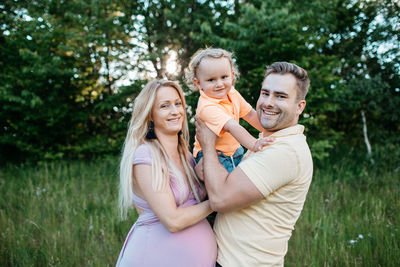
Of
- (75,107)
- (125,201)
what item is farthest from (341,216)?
(75,107)

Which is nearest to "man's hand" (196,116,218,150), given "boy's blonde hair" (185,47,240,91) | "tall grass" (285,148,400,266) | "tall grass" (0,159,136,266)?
"boy's blonde hair" (185,47,240,91)

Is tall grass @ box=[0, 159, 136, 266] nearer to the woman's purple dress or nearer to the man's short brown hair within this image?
the woman's purple dress

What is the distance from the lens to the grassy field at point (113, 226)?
334cm

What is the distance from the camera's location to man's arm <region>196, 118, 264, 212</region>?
183 centimetres

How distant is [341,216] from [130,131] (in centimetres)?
325

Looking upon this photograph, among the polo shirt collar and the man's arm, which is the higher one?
the polo shirt collar

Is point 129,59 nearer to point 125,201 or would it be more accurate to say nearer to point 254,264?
point 125,201

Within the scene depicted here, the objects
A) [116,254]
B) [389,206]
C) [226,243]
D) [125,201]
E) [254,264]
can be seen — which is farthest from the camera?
[389,206]

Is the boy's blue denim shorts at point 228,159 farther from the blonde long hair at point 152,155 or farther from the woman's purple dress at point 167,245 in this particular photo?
the woman's purple dress at point 167,245

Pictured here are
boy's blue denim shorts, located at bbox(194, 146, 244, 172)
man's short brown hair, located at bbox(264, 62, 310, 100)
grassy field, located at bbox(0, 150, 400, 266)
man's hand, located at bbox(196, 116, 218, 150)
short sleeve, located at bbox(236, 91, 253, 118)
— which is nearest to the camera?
man's short brown hair, located at bbox(264, 62, 310, 100)

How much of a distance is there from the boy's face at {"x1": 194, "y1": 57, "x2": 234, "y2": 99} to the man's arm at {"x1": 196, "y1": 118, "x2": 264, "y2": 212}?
0.74 m

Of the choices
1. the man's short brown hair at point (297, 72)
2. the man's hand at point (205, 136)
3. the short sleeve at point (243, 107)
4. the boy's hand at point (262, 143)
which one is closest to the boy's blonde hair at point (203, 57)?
the short sleeve at point (243, 107)

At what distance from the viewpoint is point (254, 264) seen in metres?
1.87

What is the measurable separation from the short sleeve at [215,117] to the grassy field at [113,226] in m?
1.88
